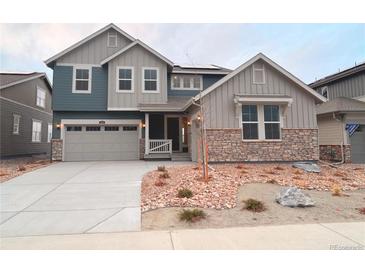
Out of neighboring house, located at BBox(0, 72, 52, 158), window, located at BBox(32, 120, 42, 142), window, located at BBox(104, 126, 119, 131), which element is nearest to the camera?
window, located at BBox(104, 126, 119, 131)

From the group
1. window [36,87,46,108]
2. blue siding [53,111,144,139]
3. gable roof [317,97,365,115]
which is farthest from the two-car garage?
gable roof [317,97,365,115]

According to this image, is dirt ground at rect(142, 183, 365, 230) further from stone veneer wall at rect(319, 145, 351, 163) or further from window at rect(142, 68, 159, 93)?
window at rect(142, 68, 159, 93)

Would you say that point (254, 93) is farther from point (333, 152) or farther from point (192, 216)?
point (192, 216)

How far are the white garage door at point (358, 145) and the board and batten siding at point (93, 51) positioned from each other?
15520 mm

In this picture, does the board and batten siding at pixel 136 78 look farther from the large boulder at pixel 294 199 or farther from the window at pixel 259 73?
the large boulder at pixel 294 199

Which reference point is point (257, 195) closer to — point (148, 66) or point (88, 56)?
point (148, 66)

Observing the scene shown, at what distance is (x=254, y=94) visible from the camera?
1212 centimetres

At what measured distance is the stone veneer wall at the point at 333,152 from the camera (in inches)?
522

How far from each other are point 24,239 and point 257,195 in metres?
5.35

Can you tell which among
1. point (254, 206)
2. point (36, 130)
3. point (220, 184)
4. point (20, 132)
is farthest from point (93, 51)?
point (254, 206)

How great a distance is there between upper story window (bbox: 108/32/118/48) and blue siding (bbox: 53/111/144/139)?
15.6ft

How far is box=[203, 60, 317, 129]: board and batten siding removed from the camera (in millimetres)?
11805

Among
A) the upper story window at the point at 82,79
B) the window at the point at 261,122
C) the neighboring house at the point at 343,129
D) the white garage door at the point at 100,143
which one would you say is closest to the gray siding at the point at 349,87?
the neighboring house at the point at 343,129

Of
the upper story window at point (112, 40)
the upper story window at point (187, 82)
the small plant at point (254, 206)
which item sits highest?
the upper story window at point (112, 40)
